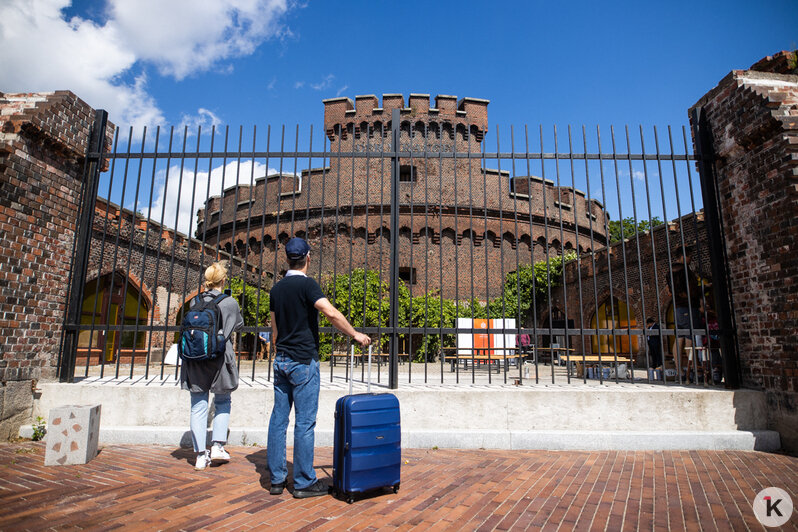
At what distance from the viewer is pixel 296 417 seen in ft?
10.2

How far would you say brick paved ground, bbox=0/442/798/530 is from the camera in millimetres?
2568

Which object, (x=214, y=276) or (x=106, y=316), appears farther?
(x=106, y=316)

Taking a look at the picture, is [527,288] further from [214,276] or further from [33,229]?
[33,229]

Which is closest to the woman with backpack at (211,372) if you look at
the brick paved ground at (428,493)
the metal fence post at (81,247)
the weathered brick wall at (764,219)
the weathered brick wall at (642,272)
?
the brick paved ground at (428,493)

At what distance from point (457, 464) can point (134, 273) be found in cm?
1100

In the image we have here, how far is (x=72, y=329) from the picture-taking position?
496 cm

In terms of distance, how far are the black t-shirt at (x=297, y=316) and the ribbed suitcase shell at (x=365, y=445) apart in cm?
45

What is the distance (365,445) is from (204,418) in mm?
1468

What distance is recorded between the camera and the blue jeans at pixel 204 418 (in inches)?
140

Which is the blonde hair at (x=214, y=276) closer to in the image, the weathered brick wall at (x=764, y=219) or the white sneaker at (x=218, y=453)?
the white sneaker at (x=218, y=453)

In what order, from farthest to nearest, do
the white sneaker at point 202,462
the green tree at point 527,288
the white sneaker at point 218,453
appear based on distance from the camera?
the green tree at point 527,288 < the white sneaker at point 218,453 < the white sneaker at point 202,462

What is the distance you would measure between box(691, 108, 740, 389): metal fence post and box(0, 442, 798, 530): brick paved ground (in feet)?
3.44

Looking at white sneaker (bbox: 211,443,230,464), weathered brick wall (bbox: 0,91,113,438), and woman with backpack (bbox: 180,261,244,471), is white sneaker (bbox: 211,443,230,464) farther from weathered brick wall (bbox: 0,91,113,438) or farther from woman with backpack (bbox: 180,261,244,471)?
weathered brick wall (bbox: 0,91,113,438)

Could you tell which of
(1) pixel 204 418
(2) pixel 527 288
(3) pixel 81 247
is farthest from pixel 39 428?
(2) pixel 527 288
